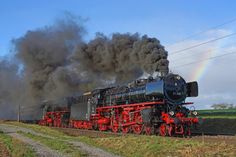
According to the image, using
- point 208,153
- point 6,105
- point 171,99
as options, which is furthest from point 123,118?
point 6,105

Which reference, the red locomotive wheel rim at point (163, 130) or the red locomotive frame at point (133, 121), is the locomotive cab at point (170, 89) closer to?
the red locomotive frame at point (133, 121)

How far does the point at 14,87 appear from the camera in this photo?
4891 cm

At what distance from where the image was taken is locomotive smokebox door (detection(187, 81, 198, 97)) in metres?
23.4

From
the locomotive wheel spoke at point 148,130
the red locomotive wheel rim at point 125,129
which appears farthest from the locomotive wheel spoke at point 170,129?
the red locomotive wheel rim at point 125,129

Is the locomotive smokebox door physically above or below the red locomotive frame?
above

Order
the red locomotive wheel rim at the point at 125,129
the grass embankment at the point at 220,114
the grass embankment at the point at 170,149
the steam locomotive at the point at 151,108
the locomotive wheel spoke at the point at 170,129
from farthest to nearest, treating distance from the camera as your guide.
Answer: the grass embankment at the point at 220,114
the red locomotive wheel rim at the point at 125,129
the steam locomotive at the point at 151,108
the locomotive wheel spoke at the point at 170,129
the grass embankment at the point at 170,149

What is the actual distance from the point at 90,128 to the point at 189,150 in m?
19.2

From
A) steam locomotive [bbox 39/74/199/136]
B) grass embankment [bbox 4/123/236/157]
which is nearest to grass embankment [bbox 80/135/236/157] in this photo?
grass embankment [bbox 4/123/236/157]

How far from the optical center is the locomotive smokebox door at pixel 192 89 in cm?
2341

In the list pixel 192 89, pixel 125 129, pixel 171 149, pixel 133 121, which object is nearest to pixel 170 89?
pixel 192 89

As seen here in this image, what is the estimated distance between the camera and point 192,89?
77.2 ft

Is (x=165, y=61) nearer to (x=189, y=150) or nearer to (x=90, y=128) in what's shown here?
(x=90, y=128)

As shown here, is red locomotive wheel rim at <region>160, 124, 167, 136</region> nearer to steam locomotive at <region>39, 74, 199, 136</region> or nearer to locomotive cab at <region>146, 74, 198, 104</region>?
steam locomotive at <region>39, 74, 199, 136</region>

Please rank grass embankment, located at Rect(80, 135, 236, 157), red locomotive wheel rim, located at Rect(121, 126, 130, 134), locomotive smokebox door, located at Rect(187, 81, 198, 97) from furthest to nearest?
red locomotive wheel rim, located at Rect(121, 126, 130, 134)
locomotive smokebox door, located at Rect(187, 81, 198, 97)
grass embankment, located at Rect(80, 135, 236, 157)
